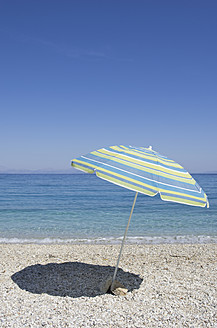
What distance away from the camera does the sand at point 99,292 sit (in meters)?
3.50

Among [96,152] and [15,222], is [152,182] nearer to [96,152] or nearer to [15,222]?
[96,152]

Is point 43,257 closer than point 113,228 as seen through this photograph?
Yes

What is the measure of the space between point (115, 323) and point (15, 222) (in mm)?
10988

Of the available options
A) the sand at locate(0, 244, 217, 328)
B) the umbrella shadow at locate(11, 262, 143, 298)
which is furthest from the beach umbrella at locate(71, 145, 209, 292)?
the umbrella shadow at locate(11, 262, 143, 298)

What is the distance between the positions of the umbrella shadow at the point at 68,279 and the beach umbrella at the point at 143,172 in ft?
6.24

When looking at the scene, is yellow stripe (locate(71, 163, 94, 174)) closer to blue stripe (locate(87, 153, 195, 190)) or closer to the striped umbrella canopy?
the striped umbrella canopy

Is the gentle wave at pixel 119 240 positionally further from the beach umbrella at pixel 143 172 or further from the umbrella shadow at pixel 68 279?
the beach umbrella at pixel 143 172

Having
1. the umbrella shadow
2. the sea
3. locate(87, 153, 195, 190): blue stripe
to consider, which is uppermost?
locate(87, 153, 195, 190): blue stripe

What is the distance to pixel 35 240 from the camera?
10.1 m

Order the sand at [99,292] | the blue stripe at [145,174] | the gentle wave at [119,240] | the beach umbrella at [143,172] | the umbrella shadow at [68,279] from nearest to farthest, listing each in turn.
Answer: the sand at [99,292], the beach umbrella at [143,172], the blue stripe at [145,174], the umbrella shadow at [68,279], the gentle wave at [119,240]

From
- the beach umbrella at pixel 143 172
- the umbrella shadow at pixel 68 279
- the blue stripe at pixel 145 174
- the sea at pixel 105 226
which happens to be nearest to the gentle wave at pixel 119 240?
the sea at pixel 105 226

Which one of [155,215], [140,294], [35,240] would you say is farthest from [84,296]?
[155,215]

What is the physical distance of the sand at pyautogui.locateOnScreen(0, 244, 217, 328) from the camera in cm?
350

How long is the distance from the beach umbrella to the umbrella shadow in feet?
6.24
